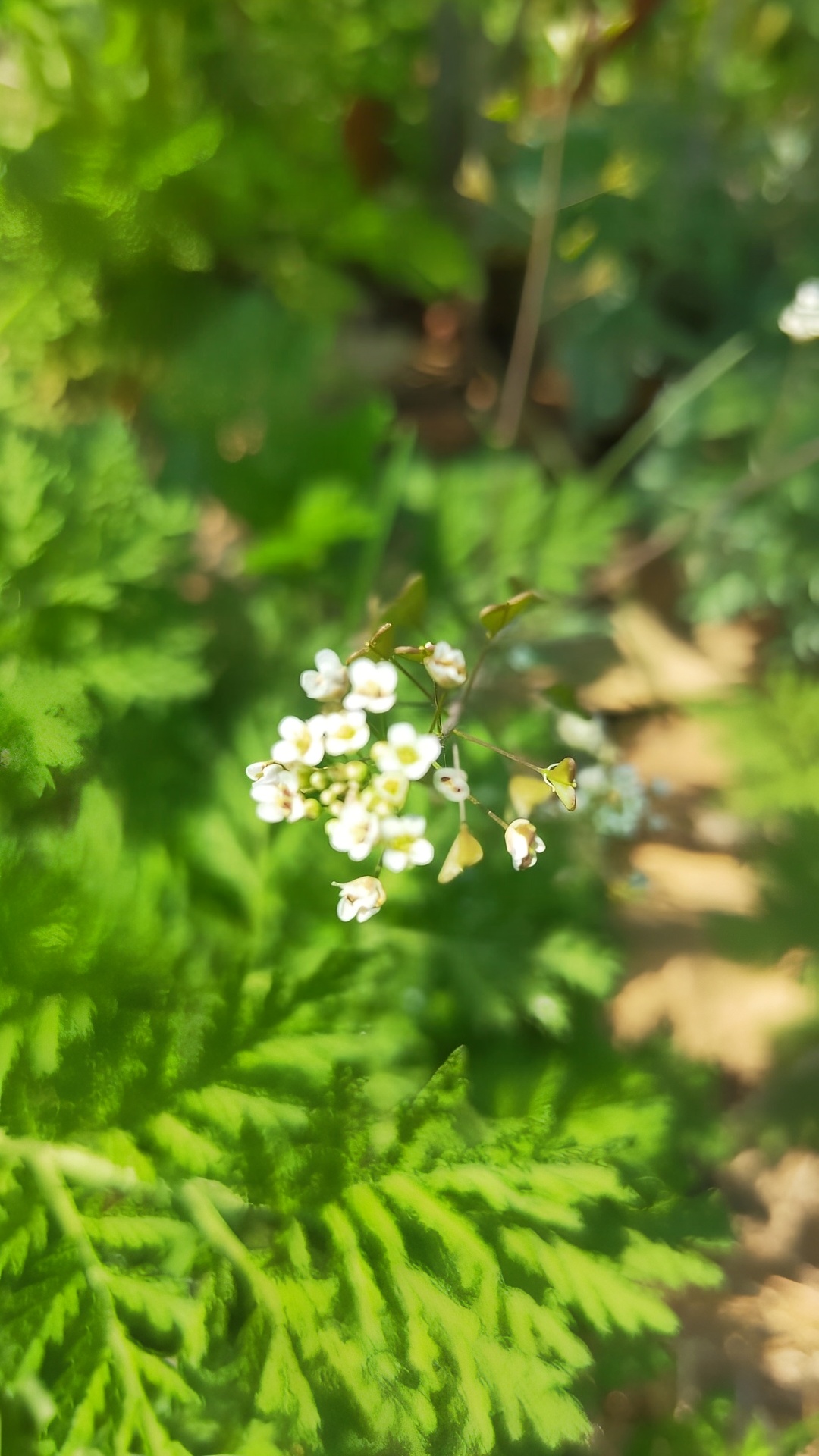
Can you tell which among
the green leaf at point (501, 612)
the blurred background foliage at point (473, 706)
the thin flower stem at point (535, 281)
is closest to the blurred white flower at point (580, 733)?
the blurred background foliage at point (473, 706)

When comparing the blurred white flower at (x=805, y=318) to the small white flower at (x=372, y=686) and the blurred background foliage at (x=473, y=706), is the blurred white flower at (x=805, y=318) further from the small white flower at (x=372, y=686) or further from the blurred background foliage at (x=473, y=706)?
the small white flower at (x=372, y=686)

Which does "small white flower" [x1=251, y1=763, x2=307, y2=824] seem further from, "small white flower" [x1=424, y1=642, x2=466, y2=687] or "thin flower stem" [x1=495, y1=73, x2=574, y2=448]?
"thin flower stem" [x1=495, y1=73, x2=574, y2=448]

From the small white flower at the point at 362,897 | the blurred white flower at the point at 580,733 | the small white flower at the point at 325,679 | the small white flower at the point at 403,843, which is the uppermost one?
the small white flower at the point at 325,679

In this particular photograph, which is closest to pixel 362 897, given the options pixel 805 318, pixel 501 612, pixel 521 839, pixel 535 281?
pixel 521 839

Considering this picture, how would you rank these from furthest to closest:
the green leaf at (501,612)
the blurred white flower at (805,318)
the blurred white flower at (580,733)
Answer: the blurred white flower at (580,733) → the blurred white flower at (805,318) → the green leaf at (501,612)

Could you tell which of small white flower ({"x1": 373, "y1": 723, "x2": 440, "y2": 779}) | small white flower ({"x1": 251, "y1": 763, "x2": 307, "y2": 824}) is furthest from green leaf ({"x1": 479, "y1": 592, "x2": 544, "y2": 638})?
small white flower ({"x1": 251, "y1": 763, "x2": 307, "y2": 824})

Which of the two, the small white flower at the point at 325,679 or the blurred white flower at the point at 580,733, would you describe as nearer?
the small white flower at the point at 325,679

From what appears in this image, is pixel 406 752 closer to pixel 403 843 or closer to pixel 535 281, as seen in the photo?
pixel 403 843
